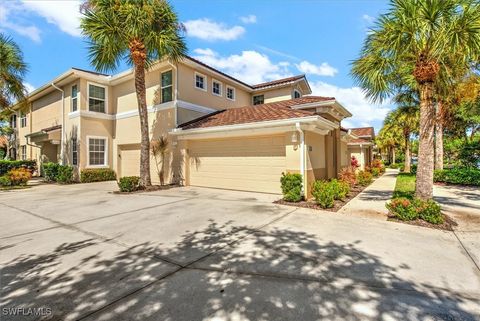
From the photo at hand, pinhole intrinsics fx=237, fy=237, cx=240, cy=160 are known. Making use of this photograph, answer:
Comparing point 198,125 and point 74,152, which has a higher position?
point 198,125

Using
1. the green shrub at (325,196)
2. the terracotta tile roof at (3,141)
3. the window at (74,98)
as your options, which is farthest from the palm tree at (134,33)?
the terracotta tile roof at (3,141)

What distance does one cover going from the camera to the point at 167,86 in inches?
559

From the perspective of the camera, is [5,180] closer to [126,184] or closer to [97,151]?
[97,151]

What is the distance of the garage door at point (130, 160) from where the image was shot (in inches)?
620

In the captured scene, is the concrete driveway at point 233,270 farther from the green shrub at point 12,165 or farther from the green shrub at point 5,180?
the green shrub at point 12,165

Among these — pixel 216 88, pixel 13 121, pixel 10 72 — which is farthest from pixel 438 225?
pixel 13 121

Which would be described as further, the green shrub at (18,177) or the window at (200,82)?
the window at (200,82)

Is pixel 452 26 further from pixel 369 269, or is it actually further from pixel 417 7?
pixel 369 269

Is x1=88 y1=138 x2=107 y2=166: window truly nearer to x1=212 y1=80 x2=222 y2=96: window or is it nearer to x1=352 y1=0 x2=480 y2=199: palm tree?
x1=212 y1=80 x2=222 y2=96: window

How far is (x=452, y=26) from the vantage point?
598cm

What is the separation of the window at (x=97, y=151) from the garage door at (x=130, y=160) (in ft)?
4.52

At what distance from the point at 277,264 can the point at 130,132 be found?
1481 cm

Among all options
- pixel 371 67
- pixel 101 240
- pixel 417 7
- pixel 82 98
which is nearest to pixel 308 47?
pixel 371 67

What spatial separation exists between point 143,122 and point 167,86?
3.24 metres
